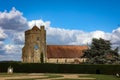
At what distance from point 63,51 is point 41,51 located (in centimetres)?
717

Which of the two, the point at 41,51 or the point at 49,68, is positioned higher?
the point at 41,51

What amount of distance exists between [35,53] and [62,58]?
778 cm

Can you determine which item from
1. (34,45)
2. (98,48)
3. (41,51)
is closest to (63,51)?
(41,51)

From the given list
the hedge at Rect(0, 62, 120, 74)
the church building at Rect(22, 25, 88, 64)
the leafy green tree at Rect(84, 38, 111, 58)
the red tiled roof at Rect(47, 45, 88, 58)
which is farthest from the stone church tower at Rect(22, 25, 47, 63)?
the hedge at Rect(0, 62, 120, 74)

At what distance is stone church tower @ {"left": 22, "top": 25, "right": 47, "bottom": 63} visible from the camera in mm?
86938

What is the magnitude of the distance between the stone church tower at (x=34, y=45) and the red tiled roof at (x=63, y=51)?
8.73ft

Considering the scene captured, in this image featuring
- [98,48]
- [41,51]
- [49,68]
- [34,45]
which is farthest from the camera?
[34,45]

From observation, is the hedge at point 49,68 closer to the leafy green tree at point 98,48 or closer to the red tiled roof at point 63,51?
the leafy green tree at point 98,48

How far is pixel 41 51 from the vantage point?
88.2m

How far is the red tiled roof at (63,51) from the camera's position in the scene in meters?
90.4

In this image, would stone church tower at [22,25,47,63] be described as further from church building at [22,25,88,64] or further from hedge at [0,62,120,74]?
hedge at [0,62,120,74]

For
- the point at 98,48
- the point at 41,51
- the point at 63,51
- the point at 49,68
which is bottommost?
the point at 49,68

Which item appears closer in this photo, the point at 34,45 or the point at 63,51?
the point at 34,45

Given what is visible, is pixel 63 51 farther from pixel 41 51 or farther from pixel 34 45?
pixel 34 45
